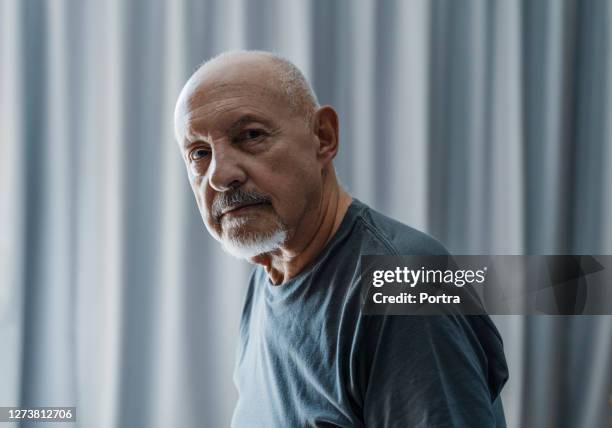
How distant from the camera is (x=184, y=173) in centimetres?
157

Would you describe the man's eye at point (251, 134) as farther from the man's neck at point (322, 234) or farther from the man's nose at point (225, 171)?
the man's neck at point (322, 234)

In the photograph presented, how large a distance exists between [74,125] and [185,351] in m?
0.65

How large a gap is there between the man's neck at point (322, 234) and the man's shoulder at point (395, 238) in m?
0.04

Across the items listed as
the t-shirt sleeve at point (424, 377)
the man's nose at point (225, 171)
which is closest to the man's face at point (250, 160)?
the man's nose at point (225, 171)

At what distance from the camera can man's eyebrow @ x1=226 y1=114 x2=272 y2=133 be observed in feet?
2.78

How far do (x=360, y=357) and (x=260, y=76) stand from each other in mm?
411

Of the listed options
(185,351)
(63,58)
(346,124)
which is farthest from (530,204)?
(63,58)

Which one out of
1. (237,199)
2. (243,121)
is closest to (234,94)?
(243,121)

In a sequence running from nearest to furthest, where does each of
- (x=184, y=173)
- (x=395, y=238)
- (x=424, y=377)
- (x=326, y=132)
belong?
(x=424, y=377) < (x=395, y=238) < (x=326, y=132) < (x=184, y=173)

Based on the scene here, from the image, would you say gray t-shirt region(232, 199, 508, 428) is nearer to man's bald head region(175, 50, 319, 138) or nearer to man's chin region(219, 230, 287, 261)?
man's chin region(219, 230, 287, 261)

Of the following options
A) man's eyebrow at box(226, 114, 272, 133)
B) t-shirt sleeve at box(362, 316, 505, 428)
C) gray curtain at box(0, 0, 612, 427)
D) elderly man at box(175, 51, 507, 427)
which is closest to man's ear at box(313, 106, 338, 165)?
elderly man at box(175, 51, 507, 427)

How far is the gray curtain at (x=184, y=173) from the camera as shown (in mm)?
1534

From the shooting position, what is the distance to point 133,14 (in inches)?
62.4

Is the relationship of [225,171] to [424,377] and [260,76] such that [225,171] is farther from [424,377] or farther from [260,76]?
[424,377]
